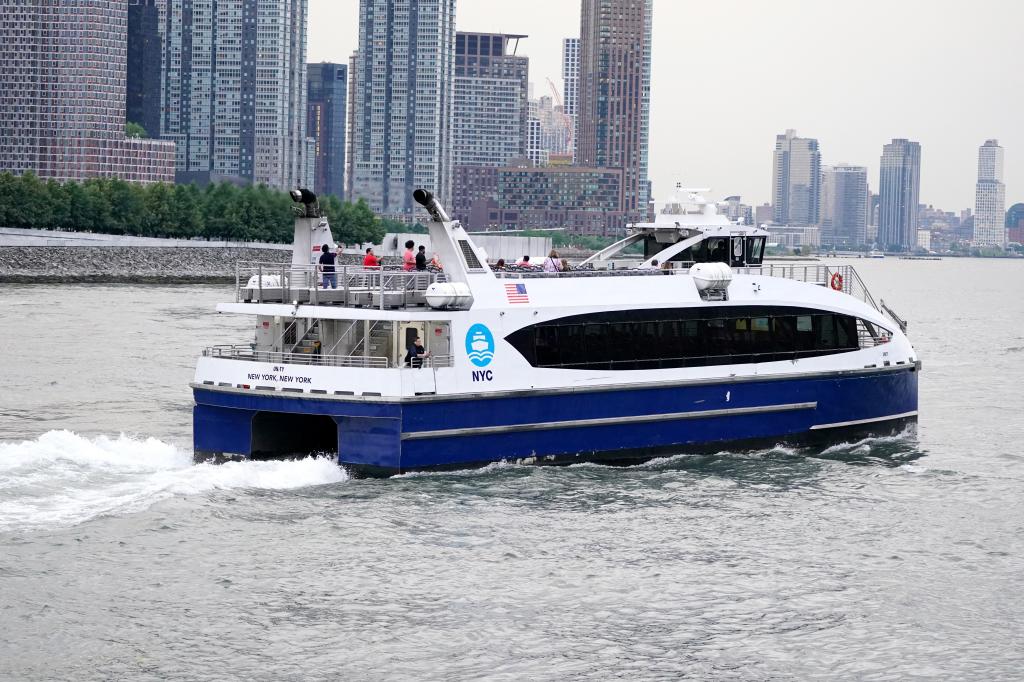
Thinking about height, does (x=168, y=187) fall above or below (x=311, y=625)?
above

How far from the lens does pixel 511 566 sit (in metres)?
19.2

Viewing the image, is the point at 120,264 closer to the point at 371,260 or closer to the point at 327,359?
the point at 371,260

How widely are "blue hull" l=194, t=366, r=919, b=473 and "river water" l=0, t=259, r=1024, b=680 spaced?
0.38 meters

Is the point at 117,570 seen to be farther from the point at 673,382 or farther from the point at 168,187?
the point at 168,187

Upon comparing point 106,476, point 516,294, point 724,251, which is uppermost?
point 724,251

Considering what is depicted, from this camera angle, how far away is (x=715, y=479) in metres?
24.6

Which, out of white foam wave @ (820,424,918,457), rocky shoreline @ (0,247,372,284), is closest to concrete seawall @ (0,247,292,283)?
rocky shoreline @ (0,247,372,284)

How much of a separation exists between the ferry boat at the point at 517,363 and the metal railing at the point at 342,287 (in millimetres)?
34

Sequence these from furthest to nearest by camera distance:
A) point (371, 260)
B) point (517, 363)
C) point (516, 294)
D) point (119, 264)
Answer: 1. point (119, 264)
2. point (371, 260)
3. point (516, 294)
4. point (517, 363)

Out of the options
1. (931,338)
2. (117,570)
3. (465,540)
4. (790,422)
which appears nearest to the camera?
(117,570)

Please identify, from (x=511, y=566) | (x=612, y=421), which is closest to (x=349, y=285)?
(x=612, y=421)

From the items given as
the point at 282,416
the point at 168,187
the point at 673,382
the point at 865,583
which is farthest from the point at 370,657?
the point at 168,187

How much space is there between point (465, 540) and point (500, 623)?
3.23 metres

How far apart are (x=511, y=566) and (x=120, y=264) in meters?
85.7
